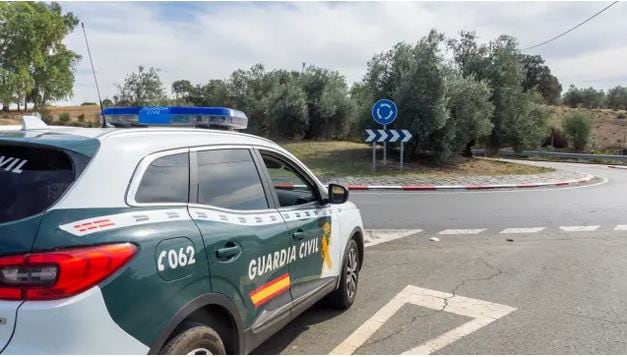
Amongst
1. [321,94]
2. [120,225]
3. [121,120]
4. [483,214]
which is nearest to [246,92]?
[321,94]

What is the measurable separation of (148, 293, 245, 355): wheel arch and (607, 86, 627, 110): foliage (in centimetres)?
Answer: 10731

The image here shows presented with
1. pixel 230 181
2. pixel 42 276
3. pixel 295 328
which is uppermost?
pixel 230 181

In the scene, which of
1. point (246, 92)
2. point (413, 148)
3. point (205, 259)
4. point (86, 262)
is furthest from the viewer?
point (246, 92)

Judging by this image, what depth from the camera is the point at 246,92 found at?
3650cm

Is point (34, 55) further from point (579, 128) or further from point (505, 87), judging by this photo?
point (579, 128)

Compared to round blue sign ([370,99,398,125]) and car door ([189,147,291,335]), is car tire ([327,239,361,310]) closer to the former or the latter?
car door ([189,147,291,335])

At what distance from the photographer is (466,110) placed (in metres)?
21.3

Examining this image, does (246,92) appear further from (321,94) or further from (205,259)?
(205,259)

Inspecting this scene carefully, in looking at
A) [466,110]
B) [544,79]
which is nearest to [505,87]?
[466,110]

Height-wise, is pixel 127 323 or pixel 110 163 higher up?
pixel 110 163

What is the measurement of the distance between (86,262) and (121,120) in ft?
8.22

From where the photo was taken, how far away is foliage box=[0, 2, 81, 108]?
40.8 m

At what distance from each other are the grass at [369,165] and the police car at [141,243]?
1541 cm

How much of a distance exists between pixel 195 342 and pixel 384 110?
1672 cm
